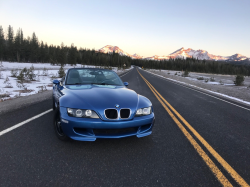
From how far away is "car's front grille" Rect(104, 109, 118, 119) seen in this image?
2800 millimetres

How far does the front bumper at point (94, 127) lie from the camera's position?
2693 mm

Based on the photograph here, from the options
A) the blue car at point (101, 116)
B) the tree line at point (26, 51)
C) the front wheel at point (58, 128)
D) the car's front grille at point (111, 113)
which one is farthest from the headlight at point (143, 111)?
the tree line at point (26, 51)

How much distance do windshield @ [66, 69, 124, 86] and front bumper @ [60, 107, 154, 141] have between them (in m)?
1.63

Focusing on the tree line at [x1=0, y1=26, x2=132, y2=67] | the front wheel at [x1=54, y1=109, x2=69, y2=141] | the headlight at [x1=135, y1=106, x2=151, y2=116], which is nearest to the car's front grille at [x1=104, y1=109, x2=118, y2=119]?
the headlight at [x1=135, y1=106, x2=151, y2=116]

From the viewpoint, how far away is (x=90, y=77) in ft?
15.1

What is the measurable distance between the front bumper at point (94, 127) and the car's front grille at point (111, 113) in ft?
0.37

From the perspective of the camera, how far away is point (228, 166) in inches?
102

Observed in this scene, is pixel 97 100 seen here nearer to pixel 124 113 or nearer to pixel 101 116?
pixel 101 116

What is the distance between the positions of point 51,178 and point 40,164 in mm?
431

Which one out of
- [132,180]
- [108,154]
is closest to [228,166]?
[132,180]

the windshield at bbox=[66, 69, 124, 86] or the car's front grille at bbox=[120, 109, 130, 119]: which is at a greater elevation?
the windshield at bbox=[66, 69, 124, 86]

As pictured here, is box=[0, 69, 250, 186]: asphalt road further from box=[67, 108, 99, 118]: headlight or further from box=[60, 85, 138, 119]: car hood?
box=[60, 85, 138, 119]: car hood

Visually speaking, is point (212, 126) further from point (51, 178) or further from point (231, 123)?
point (51, 178)

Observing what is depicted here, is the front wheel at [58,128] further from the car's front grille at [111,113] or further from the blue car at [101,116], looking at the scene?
the car's front grille at [111,113]
